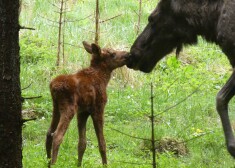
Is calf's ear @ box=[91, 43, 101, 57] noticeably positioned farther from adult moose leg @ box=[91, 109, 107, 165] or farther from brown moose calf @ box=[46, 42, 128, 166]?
adult moose leg @ box=[91, 109, 107, 165]

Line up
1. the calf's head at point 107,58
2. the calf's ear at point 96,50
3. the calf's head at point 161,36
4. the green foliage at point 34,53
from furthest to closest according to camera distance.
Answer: the green foliage at point 34,53
the calf's head at point 107,58
the calf's ear at point 96,50
the calf's head at point 161,36

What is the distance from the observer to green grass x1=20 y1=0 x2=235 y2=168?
8125 mm

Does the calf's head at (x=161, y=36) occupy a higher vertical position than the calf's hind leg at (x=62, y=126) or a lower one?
A: higher

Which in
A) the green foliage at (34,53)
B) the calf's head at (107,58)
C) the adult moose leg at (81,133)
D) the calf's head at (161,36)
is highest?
the green foliage at (34,53)

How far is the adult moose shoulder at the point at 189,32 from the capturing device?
609 cm

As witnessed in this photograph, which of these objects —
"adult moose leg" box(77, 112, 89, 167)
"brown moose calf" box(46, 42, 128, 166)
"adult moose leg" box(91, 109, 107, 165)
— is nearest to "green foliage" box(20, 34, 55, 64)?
"brown moose calf" box(46, 42, 128, 166)

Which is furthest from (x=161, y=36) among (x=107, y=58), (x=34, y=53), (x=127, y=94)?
(x=34, y=53)

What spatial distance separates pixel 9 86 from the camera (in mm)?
4816

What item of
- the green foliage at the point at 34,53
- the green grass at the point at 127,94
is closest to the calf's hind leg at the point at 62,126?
the green grass at the point at 127,94

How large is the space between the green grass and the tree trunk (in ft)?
3.33

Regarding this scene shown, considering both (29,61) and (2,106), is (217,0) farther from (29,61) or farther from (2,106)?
(29,61)

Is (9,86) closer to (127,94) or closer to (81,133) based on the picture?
(81,133)

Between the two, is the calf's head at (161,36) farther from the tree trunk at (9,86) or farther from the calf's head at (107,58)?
the tree trunk at (9,86)

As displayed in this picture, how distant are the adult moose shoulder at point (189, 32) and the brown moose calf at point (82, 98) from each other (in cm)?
34
